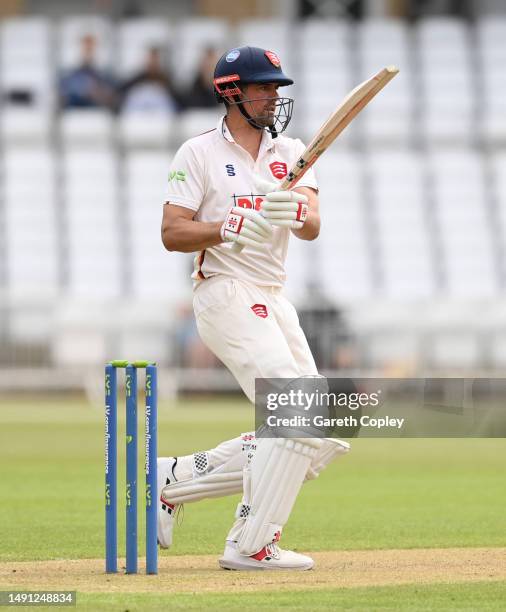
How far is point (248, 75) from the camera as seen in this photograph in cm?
610

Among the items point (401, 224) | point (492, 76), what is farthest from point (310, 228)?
point (492, 76)

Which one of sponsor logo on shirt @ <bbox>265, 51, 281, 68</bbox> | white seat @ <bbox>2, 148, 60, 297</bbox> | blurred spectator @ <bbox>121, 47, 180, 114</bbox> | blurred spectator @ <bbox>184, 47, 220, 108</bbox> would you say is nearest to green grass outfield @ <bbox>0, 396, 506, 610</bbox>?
sponsor logo on shirt @ <bbox>265, 51, 281, 68</bbox>

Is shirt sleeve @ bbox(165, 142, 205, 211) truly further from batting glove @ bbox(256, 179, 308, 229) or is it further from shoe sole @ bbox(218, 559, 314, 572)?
shoe sole @ bbox(218, 559, 314, 572)

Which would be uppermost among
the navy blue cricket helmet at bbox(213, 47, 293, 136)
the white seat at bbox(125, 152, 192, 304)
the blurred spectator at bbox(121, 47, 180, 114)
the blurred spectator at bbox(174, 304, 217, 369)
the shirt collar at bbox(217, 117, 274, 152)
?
the blurred spectator at bbox(121, 47, 180, 114)

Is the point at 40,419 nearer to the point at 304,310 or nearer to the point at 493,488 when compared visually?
the point at 304,310

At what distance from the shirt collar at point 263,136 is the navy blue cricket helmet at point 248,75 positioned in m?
0.10

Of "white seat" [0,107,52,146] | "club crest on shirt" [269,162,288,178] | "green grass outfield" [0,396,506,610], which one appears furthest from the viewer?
"white seat" [0,107,52,146]

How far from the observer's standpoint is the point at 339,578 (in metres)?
5.71

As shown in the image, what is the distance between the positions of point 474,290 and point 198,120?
5.01 metres

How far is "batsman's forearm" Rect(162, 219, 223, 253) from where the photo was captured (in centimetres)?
582

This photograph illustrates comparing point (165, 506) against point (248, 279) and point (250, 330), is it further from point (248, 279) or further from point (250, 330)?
point (248, 279)

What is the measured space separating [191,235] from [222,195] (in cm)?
28

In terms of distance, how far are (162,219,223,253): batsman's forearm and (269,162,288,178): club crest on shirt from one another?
0.47 meters

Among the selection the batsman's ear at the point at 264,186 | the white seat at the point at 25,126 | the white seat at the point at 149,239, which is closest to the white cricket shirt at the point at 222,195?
the batsman's ear at the point at 264,186
